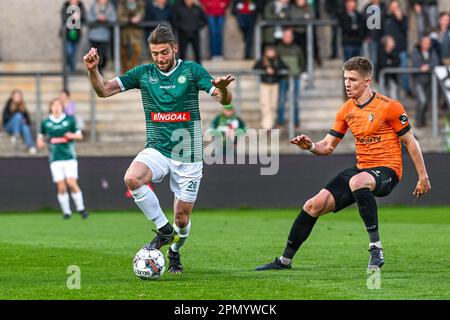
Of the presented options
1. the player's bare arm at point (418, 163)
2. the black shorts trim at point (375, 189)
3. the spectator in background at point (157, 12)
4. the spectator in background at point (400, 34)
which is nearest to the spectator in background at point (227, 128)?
the spectator in background at point (157, 12)

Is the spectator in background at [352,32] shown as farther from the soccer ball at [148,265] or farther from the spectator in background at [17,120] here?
the soccer ball at [148,265]

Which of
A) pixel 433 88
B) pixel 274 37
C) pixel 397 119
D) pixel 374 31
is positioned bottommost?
pixel 397 119

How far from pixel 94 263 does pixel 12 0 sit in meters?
19.0

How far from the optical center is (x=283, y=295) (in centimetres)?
1005

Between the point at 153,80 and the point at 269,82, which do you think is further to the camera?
the point at 269,82

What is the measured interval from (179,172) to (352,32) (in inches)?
625

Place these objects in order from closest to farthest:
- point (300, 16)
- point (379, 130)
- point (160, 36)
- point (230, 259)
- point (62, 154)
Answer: point (160, 36) < point (379, 130) < point (230, 259) < point (62, 154) < point (300, 16)

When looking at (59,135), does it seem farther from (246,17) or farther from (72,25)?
(246,17)

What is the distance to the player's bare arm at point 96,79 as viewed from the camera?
454 inches

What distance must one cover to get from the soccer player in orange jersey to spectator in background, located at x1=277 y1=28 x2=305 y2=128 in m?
14.8

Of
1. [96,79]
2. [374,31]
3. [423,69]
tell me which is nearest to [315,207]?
[96,79]

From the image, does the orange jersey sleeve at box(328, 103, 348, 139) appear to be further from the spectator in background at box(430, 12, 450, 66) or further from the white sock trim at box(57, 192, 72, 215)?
the spectator in background at box(430, 12, 450, 66)

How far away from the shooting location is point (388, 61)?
27.4 metres
